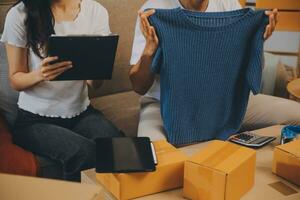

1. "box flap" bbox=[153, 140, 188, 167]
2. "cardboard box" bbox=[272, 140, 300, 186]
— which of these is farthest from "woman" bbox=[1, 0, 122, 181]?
"cardboard box" bbox=[272, 140, 300, 186]

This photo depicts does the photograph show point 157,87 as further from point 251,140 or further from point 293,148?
point 293,148

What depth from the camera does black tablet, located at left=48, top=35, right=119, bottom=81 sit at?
1.57 metres

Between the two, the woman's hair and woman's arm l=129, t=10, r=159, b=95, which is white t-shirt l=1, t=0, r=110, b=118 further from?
woman's arm l=129, t=10, r=159, b=95

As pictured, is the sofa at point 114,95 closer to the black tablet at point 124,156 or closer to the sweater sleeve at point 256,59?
the black tablet at point 124,156

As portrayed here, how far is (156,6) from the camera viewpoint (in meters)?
1.81

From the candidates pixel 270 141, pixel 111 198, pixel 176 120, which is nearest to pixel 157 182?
pixel 111 198

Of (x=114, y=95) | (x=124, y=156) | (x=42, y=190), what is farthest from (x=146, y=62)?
(x=42, y=190)

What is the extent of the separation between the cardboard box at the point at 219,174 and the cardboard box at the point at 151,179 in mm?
48

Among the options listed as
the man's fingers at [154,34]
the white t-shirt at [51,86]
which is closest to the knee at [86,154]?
the white t-shirt at [51,86]

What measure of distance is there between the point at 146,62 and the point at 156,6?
0.99 ft

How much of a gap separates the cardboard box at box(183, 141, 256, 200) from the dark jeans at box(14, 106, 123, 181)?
57 centimetres

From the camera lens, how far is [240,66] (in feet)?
5.62

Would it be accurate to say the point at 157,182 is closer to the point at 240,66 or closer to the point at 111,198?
the point at 111,198

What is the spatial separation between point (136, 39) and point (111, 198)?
29.5 inches
